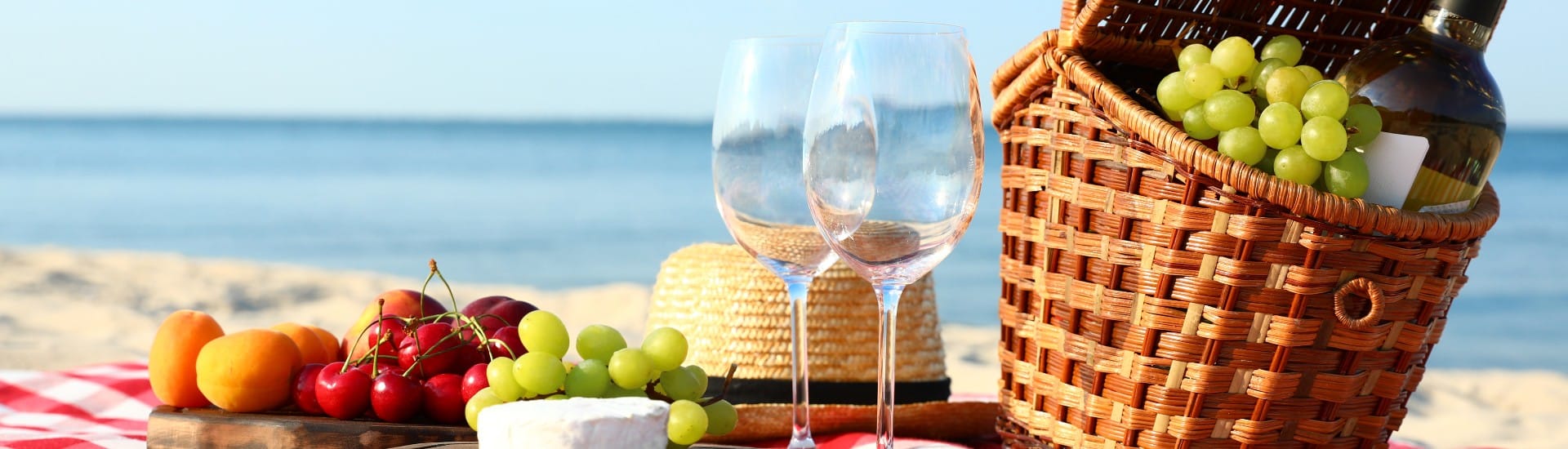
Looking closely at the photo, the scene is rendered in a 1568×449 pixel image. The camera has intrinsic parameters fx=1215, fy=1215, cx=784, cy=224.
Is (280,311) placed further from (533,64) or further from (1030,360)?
(533,64)

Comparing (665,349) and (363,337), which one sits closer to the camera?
(665,349)

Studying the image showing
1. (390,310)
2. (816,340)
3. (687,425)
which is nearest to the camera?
(687,425)

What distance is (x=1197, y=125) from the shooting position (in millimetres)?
910

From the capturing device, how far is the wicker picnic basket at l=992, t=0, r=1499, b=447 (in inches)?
34.3

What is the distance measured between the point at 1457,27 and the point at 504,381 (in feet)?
2.53

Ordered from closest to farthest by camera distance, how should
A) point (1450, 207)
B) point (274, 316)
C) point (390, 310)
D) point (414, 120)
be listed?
point (1450, 207)
point (390, 310)
point (274, 316)
point (414, 120)

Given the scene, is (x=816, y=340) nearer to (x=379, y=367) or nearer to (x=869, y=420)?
(x=869, y=420)

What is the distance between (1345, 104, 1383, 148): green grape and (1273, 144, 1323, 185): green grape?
0.11ft

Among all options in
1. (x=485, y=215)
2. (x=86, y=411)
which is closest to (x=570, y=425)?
(x=86, y=411)

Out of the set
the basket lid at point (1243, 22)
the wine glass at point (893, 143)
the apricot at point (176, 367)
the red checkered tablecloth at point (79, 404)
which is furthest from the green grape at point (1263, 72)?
the red checkered tablecloth at point (79, 404)

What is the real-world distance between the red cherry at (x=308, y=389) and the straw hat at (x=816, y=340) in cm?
40

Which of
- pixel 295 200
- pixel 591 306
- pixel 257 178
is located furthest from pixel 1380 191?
pixel 257 178

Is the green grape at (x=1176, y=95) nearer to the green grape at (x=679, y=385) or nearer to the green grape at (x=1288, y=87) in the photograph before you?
the green grape at (x=1288, y=87)

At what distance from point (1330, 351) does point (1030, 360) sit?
0.25m
